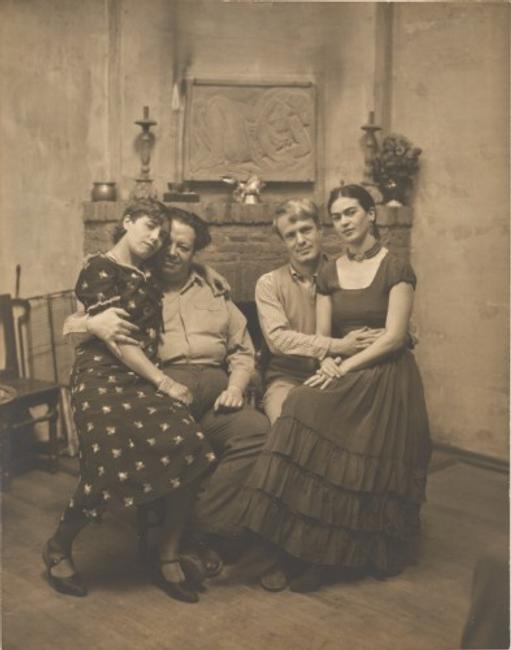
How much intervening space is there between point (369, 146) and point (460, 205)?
64 cm

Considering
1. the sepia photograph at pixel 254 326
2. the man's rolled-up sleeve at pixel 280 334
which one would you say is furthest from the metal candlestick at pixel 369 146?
the man's rolled-up sleeve at pixel 280 334

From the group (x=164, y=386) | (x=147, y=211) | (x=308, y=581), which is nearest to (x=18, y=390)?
(x=164, y=386)

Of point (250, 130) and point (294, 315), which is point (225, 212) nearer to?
point (250, 130)

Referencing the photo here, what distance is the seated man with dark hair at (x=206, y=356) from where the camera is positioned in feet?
8.66

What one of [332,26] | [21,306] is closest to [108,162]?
[21,306]

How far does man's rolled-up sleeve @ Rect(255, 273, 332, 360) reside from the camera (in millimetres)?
2797

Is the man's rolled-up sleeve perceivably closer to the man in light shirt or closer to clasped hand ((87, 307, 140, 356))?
the man in light shirt

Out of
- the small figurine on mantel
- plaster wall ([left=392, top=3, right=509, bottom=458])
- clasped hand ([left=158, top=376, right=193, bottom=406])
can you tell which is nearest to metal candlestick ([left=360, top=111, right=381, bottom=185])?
plaster wall ([left=392, top=3, right=509, bottom=458])

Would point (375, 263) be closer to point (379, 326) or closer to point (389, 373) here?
point (379, 326)

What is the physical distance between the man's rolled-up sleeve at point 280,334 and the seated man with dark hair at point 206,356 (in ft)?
0.39

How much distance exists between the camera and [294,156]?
4.36 m

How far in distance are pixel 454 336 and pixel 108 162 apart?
79.2 inches

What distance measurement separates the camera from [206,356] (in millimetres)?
2887

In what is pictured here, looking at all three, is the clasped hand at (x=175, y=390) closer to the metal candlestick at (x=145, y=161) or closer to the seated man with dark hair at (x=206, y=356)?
the seated man with dark hair at (x=206, y=356)
